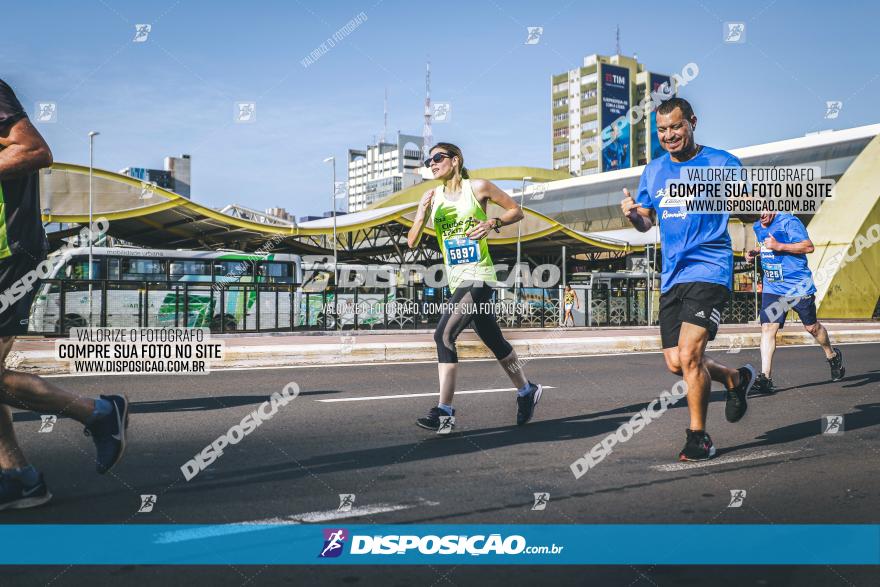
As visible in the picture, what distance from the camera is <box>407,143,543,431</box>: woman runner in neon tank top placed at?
5305 mm

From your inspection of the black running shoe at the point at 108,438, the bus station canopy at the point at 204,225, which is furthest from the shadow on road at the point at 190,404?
the bus station canopy at the point at 204,225

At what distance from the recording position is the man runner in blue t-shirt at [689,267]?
4.49m

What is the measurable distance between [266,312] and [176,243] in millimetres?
15750

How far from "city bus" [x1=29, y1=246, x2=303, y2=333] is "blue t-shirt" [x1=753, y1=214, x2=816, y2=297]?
11579 millimetres

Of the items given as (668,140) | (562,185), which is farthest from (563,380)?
(562,185)

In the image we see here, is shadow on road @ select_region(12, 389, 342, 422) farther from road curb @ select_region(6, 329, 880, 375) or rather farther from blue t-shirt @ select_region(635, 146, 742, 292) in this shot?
blue t-shirt @ select_region(635, 146, 742, 292)

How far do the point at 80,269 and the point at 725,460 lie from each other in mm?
23032

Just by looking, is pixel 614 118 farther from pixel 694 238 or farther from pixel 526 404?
pixel 694 238

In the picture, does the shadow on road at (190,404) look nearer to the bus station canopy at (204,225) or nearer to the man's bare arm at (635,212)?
the man's bare arm at (635,212)

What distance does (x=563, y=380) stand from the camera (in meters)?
8.80

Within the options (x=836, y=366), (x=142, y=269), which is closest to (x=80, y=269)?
(x=142, y=269)

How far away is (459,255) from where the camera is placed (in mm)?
5410
